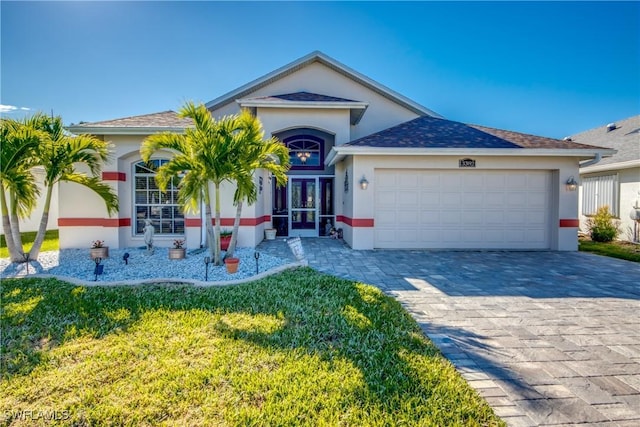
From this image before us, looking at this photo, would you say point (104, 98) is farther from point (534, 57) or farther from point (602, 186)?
point (602, 186)

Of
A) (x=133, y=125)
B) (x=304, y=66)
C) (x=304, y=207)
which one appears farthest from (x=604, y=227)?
(x=133, y=125)

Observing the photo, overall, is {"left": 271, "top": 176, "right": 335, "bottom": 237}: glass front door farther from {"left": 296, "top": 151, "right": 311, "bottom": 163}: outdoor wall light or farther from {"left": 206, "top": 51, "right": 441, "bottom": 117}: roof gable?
{"left": 206, "top": 51, "right": 441, "bottom": 117}: roof gable

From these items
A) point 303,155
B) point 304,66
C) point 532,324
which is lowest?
point 532,324

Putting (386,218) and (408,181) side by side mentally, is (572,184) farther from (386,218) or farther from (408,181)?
(386,218)

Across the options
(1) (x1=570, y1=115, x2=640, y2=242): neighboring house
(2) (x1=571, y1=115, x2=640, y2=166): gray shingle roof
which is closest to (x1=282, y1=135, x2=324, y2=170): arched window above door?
(1) (x1=570, y1=115, x2=640, y2=242): neighboring house

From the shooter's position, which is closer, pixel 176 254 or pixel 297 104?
pixel 176 254

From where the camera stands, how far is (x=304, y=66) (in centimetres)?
1380

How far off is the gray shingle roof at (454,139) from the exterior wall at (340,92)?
8.21 feet

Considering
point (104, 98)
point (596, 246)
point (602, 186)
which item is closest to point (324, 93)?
point (104, 98)

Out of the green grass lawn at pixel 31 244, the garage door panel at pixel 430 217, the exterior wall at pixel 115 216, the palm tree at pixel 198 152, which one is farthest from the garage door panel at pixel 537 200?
the green grass lawn at pixel 31 244

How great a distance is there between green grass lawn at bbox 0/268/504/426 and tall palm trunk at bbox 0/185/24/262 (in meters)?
3.23

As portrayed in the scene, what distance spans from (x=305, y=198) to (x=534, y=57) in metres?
13.2

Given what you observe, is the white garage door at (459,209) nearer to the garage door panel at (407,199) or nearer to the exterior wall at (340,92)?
the garage door panel at (407,199)

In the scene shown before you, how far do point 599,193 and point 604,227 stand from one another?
8.10ft
